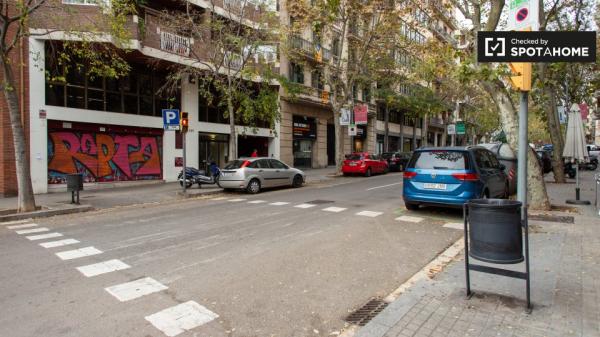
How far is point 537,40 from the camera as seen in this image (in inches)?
172

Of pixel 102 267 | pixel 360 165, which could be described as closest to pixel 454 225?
pixel 102 267

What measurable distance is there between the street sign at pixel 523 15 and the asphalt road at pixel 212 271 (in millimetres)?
3479

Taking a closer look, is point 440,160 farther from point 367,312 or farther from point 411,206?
point 367,312

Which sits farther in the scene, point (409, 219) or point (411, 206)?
point (411, 206)

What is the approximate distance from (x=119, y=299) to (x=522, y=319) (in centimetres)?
416

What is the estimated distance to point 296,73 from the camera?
27031 millimetres

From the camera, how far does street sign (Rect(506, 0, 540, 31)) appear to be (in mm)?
4773

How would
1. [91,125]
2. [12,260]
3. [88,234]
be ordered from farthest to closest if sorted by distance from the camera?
[91,125], [88,234], [12,260]

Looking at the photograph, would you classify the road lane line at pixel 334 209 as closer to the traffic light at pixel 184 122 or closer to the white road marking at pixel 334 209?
the white road marking at pixel 334 209

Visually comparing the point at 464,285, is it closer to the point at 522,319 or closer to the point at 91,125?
the point at 522,319

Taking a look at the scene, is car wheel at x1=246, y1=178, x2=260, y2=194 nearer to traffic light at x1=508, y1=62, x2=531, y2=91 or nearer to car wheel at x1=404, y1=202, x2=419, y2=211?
car wheel at x1=404, y1=202, x2=419, y2=211

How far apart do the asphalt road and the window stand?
18.4 meters

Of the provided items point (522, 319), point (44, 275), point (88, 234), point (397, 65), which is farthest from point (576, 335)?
point (397, 65)

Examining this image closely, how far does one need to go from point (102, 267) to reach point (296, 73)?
23.2 meters
